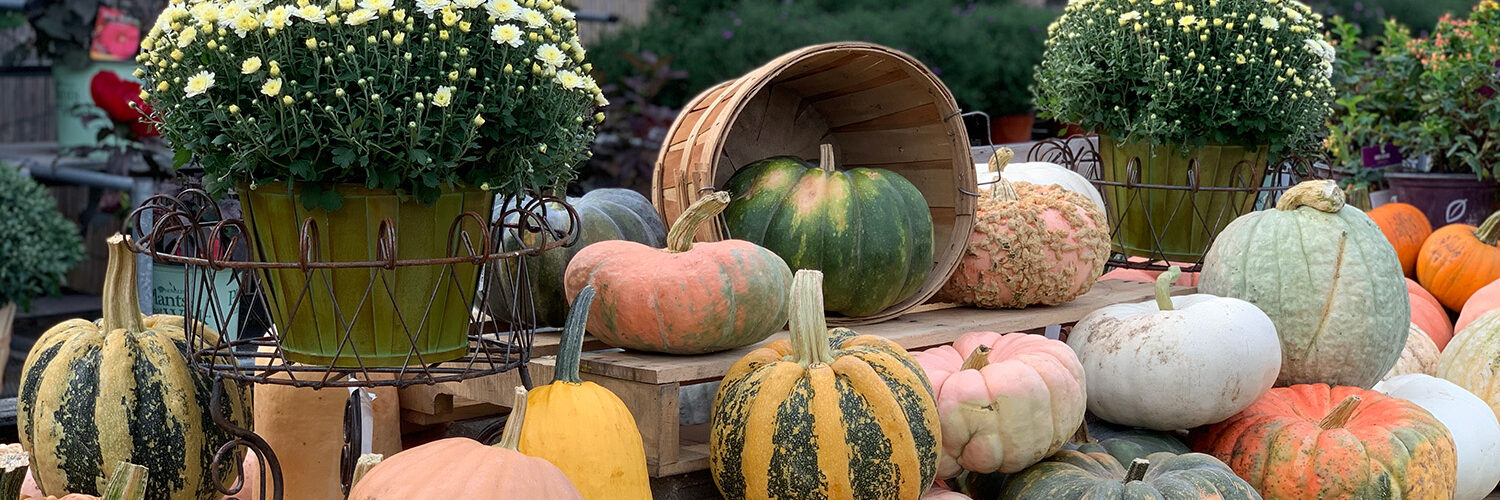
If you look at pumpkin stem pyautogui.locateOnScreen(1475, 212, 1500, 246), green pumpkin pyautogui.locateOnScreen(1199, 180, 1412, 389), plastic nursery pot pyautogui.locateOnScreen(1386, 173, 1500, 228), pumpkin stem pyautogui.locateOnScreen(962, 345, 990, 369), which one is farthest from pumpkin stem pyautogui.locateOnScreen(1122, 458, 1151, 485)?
plastic nursery pot pyautogui.locateOnScreen(1386, 173, 1500, 228)

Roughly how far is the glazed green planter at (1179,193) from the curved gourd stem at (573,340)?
1526 millimetres

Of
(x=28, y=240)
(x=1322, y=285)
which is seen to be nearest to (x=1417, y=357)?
(x=1322, y=285)

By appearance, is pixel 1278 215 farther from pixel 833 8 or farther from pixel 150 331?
pixel 833 8

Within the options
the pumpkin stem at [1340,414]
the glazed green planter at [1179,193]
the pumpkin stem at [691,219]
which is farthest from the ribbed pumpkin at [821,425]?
the glazed green planter at [1179,193]

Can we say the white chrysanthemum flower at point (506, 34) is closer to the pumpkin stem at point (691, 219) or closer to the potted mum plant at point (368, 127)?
the potted mum plant at point (368, 127)

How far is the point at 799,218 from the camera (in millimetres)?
2248

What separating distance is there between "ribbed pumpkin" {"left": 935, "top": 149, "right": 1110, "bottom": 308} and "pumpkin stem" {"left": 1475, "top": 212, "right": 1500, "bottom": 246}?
5.39 ft

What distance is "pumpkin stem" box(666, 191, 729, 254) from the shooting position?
1977 millimetres

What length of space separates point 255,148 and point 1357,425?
189cm

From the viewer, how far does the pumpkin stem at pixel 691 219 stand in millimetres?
1977

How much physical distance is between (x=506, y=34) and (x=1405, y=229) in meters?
3.07

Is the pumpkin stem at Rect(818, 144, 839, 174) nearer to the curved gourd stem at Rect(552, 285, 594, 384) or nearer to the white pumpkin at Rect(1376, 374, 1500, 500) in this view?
the curved gourd stem at Rect(552, 285, 594, 384)

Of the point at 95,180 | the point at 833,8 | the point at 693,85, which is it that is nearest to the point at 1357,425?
the point at 95,180

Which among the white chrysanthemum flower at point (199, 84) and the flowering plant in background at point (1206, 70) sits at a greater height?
the flowering plant in background at point (1206, 70)
